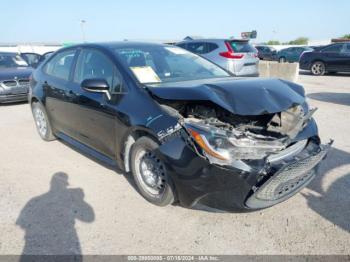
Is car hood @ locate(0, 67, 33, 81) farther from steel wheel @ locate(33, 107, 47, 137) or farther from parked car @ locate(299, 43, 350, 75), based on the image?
parked car @ locate(299, 43, 350, 75)

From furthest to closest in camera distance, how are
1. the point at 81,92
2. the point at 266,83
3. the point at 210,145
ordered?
the point at 81,92 < the point at 266,83 < the point at 210,145

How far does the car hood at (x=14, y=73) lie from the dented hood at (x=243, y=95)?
24.2 ft

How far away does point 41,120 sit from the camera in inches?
217

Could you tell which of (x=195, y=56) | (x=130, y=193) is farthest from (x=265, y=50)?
(x=130, y=193)

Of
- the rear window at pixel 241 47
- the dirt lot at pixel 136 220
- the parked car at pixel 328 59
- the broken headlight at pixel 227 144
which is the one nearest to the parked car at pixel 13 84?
the dirt lot at pixel 136 220

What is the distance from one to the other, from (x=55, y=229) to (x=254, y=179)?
1.87 m

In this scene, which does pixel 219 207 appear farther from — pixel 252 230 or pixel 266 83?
pixel 266 83

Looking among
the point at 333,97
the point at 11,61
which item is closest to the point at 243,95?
the point at 333,97

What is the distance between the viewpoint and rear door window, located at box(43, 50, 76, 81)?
4.38m

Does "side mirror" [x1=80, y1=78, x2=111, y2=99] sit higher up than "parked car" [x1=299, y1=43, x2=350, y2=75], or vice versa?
"side mirror" [x1=80, y1=78, x2=111, y2=99]

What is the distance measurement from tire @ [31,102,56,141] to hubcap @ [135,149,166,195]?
8.61ft

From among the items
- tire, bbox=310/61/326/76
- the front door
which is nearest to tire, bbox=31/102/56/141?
the front door

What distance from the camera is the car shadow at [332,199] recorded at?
295 cm

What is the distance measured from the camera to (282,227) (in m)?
2.82
